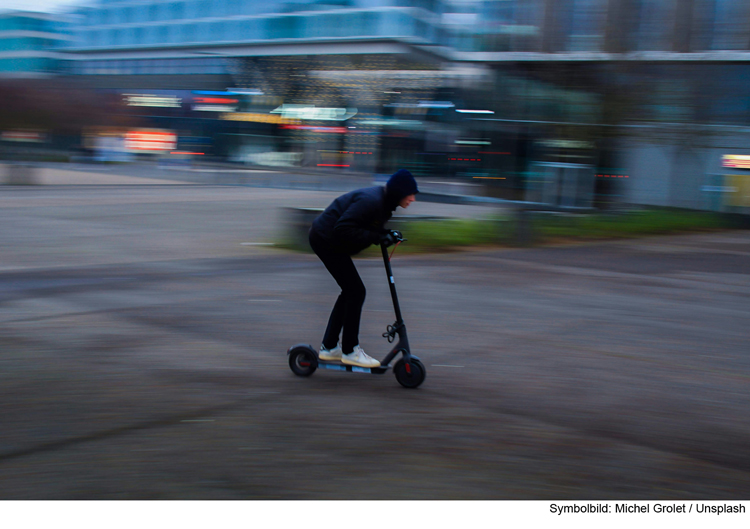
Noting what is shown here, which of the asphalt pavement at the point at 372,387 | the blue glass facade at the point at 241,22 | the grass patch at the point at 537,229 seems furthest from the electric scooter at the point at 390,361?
the blue glass facade at the point at 241,22

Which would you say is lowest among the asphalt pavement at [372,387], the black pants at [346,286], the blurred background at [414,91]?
the asphalt pavement at [372,387]

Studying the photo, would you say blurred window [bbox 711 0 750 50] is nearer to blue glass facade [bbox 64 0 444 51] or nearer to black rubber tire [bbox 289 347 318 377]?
black rubber tire [bbox 289 347 318 377]

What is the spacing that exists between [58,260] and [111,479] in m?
7.94

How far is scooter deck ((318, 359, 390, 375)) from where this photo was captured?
505 centimetres

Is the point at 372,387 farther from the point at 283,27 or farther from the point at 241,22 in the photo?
the point at 241,22

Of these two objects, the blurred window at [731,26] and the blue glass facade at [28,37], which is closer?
the blurred window at [731,26]

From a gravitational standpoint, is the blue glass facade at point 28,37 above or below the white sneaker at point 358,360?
above

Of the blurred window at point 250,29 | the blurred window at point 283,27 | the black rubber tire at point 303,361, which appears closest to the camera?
the black rubber tire at point 303,361

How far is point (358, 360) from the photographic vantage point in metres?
5.11

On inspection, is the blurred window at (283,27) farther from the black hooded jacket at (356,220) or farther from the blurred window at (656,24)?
the black hooded jacket at (356,220)

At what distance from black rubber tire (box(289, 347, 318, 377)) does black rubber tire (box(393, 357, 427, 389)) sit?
598 millimetres

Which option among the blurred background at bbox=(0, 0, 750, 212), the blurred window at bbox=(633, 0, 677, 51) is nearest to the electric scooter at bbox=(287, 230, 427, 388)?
the blurred background at bbox=(0, 0, 750, 212)

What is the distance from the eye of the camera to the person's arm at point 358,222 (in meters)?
4.77

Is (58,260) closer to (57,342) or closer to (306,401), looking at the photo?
(57,342)
